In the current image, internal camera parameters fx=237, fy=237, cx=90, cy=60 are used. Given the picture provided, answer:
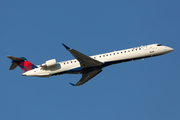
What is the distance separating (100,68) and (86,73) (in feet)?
7.01

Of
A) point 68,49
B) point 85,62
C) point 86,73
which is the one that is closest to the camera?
point 68,49

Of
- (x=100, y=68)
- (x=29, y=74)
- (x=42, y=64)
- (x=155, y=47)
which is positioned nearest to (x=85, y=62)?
(x=100, y=68)

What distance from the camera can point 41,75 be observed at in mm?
29516

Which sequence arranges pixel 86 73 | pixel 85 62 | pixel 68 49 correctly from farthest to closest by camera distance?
pixel 86 73 → pixel 85 62 → pixel 68 49

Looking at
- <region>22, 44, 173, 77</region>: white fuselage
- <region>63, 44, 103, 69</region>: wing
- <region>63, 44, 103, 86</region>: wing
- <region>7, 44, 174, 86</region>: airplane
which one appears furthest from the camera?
<region>22, 44, 173, 77</region>: white fuselage

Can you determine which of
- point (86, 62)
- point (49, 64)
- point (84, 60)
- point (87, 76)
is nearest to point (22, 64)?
point (49, 64)

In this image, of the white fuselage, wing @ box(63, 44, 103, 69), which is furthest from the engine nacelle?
wing @ box(63, 44, 103, 69)

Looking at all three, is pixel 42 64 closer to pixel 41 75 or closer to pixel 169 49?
pixel 41 75

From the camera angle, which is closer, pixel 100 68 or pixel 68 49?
pixel 68 49

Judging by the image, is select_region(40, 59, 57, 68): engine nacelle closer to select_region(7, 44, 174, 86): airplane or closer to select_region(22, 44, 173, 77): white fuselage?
select_region(7, 44, 174, 86): airplane

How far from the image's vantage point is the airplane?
A: 29.1 metres

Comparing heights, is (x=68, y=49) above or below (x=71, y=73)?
above

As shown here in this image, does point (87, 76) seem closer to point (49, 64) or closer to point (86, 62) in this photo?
point (86, 62)

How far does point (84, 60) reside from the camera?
1126 inches
